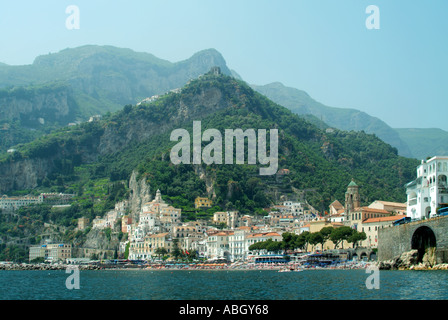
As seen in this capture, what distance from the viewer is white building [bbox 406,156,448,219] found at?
76.1 metres

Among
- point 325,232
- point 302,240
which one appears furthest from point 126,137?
point 325,232

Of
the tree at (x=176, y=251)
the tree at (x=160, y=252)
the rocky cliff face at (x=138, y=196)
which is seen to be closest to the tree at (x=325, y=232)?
the tree at (x=176, y=251)

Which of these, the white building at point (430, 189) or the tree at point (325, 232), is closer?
the white building at point (430, 189)

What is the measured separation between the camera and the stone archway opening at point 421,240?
232ft

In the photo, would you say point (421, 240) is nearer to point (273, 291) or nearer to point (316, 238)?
point (273, 291)

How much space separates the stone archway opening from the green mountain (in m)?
69.9

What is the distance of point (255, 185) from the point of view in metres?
145

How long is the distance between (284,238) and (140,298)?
62.3 meters

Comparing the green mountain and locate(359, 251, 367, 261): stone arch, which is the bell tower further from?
the green mountain

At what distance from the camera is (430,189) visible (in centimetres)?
7862

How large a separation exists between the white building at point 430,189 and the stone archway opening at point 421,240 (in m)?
3.52

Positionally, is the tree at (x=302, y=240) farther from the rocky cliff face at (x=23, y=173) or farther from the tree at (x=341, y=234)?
the rocky cliff face at (x=23, y=173)

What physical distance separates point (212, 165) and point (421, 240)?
78778 millimetres
